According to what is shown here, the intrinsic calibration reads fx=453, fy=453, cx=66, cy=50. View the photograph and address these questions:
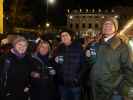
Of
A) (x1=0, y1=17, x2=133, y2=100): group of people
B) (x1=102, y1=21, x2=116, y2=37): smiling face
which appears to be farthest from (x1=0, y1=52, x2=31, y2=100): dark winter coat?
(x1=102, y1=21, x2=116, y2=37): smiling face

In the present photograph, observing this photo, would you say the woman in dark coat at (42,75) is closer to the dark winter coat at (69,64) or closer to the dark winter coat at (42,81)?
the dark winter coat at (42,81)

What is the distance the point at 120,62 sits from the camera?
6227mm

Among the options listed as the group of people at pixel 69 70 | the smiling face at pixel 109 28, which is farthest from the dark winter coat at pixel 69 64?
the smiling face at pixel 109 28

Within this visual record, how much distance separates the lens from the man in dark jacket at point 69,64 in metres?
8.63

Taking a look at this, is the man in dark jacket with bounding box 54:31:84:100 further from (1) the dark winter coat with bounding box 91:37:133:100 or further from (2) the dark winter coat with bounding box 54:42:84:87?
(1) the dark winter coat with bounding box 91:37:133:100

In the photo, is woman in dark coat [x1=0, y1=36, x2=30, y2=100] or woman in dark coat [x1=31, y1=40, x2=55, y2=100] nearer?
woman in dark coat [x1=0, y1=36, x2=30, y2=100]

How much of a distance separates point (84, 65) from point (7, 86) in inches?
78.0

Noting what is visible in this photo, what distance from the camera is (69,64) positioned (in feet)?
28.4

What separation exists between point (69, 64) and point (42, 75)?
0.59 m

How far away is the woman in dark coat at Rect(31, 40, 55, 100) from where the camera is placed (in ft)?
27.2

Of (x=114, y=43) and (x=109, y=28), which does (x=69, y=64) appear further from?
(x=114, y=43)

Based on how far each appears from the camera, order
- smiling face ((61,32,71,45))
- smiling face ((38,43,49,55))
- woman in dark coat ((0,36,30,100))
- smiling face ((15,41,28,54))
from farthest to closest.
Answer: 1. smiling face ((61,32,71,45))
2. smiling face ((38,43,49,55))
3. smiling face ((15,41,28,54))
4. woman in dark coat ((0,36,30,100))

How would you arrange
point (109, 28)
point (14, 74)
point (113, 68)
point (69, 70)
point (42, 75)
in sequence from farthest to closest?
point (69, 70) → point (42, 75) → point (14, 74) → point (109, 28) → point (113, 68)

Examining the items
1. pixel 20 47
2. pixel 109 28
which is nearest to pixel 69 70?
pixel 20 47
